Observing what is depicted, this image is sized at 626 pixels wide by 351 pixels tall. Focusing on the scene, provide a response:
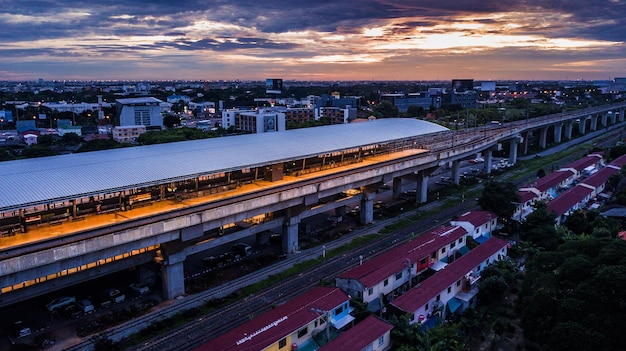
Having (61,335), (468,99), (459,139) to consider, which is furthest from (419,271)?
(468,99)

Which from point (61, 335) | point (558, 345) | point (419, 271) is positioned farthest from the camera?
point (419, 271)

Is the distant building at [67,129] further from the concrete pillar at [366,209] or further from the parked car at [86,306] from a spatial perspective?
the parked car at [86,306]

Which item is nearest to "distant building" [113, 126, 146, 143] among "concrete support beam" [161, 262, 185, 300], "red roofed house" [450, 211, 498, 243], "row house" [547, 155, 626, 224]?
"concrete support beam" [161, 262, 185, 300]

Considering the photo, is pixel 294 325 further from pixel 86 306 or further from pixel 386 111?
pixel 386 111

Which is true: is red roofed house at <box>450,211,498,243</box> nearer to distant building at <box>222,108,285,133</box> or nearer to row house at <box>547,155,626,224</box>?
row house at <box>547,155,626,224</box>

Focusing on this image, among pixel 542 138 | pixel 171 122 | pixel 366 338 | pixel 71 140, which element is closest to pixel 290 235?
pixel 366 338

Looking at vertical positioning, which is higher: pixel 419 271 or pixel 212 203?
pixel 212 203

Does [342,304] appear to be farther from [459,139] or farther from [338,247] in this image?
[459,139]

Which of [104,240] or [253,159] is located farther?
[253,159]
